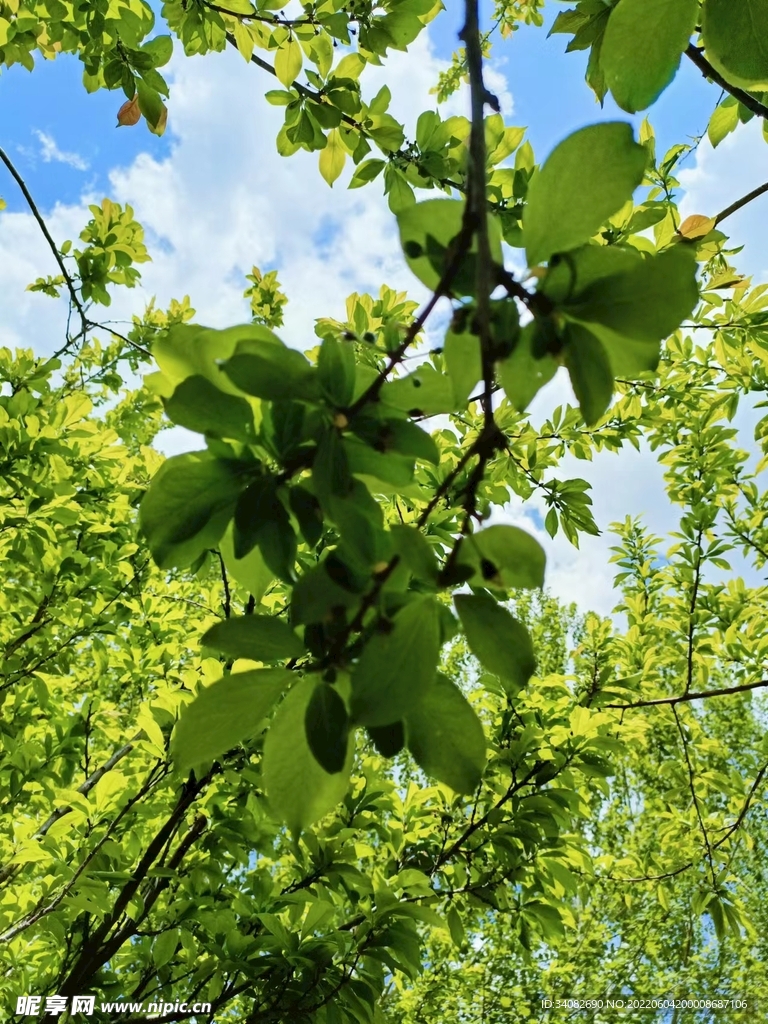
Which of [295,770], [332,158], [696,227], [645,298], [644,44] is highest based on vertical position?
[332,158]

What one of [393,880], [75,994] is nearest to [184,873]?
[75,994]

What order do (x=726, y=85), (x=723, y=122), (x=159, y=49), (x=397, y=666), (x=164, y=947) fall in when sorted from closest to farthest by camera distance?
1. (x=397, y=666)
2. (x=726, y=85)
3. (x=723, y=122)
4. (x=159, y=49)
5. (x=164, y=947)

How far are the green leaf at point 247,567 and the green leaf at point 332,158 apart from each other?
4.74ft

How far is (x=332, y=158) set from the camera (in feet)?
5.96

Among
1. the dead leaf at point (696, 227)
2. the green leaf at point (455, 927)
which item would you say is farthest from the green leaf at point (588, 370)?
the green leaf at point (455, 927)

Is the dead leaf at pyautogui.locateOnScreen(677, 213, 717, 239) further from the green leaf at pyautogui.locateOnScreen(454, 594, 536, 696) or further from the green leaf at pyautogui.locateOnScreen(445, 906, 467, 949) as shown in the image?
the green leaf at pyautogui.locateOnScreen(445, 906, 467, 949)

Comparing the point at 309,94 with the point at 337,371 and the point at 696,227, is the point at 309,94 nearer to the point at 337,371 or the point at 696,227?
the point at 696,227

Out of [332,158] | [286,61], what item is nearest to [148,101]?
[286,61]

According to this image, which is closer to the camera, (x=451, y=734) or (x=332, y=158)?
(x=451, y=734)

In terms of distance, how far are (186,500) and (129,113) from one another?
1859mm

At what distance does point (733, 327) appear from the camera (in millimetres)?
2242

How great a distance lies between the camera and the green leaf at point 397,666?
0.48m

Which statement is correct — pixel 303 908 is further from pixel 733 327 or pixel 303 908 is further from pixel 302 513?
pixel 733 327

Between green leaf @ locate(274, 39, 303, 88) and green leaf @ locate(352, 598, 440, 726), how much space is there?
1737 millimetres
